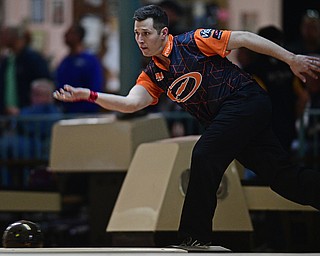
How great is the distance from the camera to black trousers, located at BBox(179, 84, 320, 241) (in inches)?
246

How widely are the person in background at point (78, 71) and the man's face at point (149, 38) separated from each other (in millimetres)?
4447

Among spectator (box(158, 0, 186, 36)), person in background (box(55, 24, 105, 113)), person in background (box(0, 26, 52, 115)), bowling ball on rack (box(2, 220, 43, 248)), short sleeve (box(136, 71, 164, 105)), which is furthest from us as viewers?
person in background (box(0, 26, 52, 115))

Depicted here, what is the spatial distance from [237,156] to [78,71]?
467 centimetres

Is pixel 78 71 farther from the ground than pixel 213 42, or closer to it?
closer to it

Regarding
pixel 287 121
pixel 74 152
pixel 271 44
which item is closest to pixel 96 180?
pixel 74 152

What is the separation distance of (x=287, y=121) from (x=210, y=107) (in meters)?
2.80

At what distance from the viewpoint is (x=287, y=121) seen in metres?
9.11

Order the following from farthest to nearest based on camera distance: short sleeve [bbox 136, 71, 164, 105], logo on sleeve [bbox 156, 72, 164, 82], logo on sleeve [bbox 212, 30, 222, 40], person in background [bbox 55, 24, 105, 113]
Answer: person in background [bbox 55, 24, 105, 113], short sleeve [bbox 136, 71, 164, 105], logo on sleeve [bbox 156, 72, 164, 82], logo on sleeve [bbox 212, 30, 222, 40]

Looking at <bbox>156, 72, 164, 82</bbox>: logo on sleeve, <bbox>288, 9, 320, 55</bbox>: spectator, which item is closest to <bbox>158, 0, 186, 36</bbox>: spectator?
<bbox>288, 9, 320, 55</bbox>: spectator

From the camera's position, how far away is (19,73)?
11703mm

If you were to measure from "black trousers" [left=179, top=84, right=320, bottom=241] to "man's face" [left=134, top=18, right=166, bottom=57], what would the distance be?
0.52 metres

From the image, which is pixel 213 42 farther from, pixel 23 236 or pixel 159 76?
pixel 23 236

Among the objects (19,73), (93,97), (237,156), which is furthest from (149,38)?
(19,73)

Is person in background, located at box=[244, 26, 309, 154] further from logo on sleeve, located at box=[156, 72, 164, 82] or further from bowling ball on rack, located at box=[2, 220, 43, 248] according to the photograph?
bowling ball on rack, located at box=[2, 220, 43, 248]
